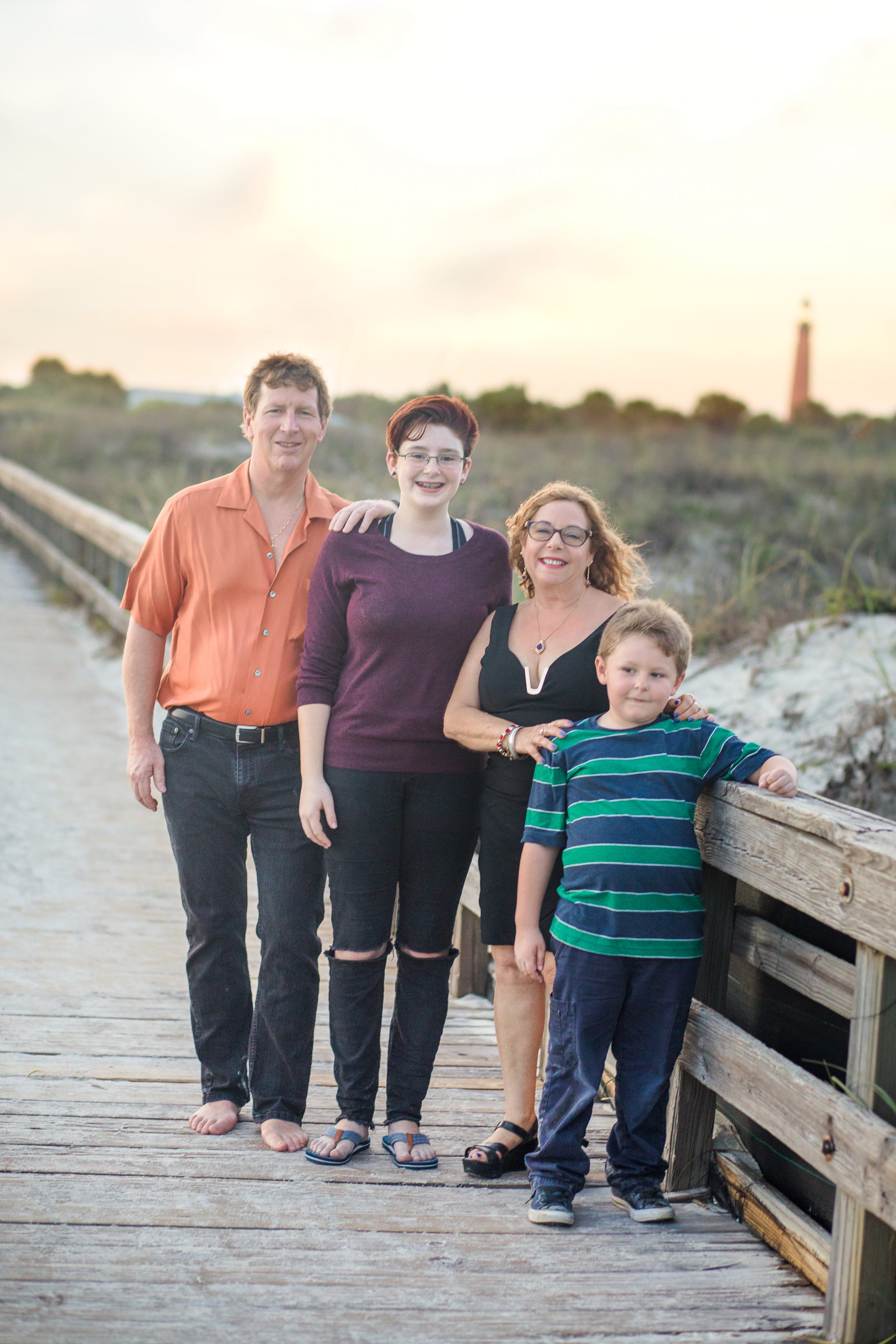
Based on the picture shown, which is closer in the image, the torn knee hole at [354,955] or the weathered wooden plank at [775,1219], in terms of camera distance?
the weathered wooden plank at [775,1219]

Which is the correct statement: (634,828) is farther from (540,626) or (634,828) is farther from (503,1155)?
(503,1155)

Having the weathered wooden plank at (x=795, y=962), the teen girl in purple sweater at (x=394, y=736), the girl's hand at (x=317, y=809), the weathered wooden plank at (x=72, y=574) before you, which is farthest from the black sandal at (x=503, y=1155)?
the weathered wooden plank at (x=72, y=574)

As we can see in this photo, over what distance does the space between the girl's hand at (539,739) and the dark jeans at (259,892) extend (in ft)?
2.06

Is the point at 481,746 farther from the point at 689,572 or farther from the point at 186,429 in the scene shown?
the point at 186,429

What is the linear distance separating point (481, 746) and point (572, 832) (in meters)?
0.30

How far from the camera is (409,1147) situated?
3.02 metres

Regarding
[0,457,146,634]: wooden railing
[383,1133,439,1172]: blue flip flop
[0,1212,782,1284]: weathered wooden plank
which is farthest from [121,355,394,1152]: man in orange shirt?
[0,457,146,634]: wooden railing

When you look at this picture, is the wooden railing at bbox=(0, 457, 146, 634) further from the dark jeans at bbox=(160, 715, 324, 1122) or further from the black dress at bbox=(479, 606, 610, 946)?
the black dress at bbox=(479, 606, 610, 946)

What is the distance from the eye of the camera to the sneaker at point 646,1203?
108 inches

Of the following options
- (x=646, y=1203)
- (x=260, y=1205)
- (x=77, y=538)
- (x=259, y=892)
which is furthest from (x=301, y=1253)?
(x=77, y=538)

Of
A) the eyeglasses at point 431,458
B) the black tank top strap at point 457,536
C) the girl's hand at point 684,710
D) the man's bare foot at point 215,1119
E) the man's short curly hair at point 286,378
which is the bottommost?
the man's bare foot at point 215,1119

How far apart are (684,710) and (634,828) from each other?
0.94 ft

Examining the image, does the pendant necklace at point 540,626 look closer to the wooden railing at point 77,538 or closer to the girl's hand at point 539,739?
the girl's hand at point 539,739

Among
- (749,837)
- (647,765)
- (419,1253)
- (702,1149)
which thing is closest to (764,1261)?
(702,1149)
